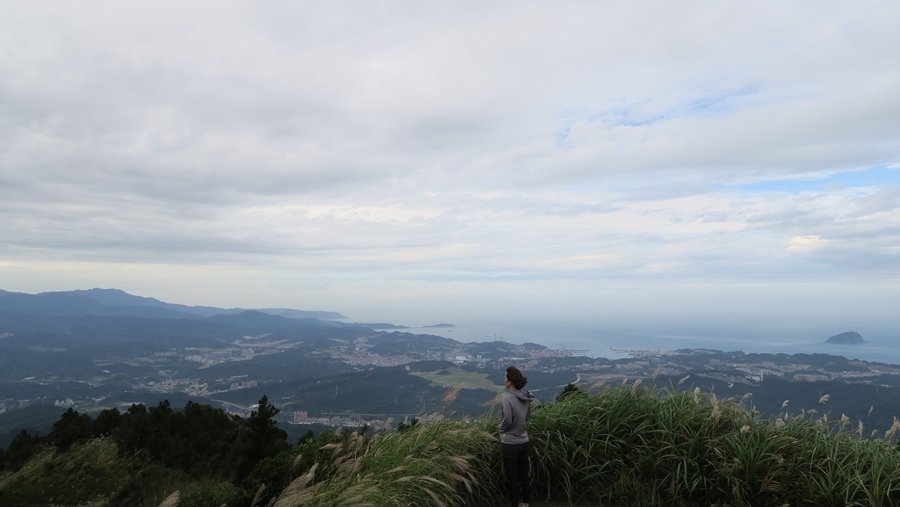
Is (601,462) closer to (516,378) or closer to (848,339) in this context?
(516,378)

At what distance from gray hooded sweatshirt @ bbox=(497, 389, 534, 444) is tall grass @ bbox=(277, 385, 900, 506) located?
0.51 meters

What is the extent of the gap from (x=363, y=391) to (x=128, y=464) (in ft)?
195

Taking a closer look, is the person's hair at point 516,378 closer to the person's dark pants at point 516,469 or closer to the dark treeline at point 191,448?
the person's dark pants at point 516,469

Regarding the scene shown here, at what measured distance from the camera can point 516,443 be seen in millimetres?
5598

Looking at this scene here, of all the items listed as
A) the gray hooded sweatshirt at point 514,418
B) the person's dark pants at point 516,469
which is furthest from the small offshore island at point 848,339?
the gray hooded sweatshirt at point 514,418

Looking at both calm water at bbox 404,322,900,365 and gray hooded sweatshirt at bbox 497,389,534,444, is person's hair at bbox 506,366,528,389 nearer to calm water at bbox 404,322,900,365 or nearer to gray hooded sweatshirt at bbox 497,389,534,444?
gray hooded sweatshirt at bbox 497,389,534,444

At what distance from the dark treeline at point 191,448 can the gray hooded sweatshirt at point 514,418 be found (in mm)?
2130

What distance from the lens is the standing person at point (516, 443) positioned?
18.4ft

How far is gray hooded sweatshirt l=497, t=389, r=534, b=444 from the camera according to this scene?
562 cm

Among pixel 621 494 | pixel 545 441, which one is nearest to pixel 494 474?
pixel 545 441

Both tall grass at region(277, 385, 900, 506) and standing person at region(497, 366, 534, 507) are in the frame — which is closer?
tall grass at region(277, 385, 900, 506)

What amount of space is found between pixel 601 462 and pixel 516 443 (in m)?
1.24

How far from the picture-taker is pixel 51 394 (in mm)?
87812

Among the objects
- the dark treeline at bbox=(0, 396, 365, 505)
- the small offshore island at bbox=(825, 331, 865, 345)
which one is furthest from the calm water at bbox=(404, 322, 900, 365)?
the dark treeline at bbox=(0, 396, 365, 505)
